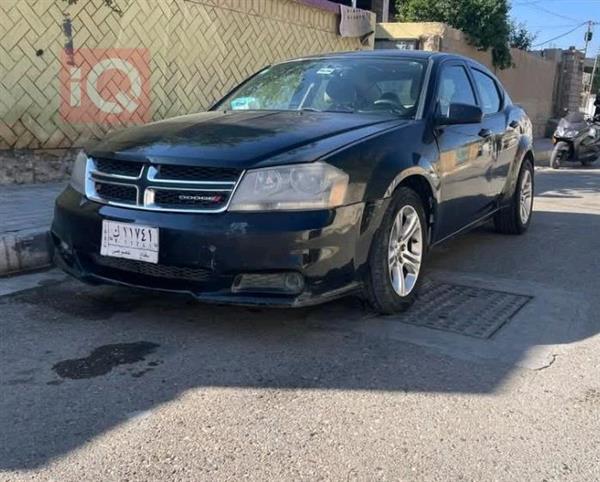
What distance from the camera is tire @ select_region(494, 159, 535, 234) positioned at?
6.66 meters

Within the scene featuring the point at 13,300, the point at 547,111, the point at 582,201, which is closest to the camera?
the point at 13,300

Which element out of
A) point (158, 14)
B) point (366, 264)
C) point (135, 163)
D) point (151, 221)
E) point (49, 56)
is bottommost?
point (366, 264)

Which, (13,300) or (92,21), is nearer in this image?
(13,300)

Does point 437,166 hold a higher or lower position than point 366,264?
higher

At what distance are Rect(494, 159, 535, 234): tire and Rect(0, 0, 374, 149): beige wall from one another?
14.8 ft

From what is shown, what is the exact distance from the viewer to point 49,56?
7.42m

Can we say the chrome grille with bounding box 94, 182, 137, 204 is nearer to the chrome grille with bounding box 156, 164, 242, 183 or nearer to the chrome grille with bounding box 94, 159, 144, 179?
the chrome grille with bounding box 94, 159, 144, 179

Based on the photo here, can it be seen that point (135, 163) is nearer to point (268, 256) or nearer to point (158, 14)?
point (268, 256)

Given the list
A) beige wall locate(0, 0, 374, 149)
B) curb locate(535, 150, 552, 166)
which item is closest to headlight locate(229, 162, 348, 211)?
beige wall locate(0, 0, 374, 149)

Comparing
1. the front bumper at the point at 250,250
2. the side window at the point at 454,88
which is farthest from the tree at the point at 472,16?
the front bumper at the point at 250,250

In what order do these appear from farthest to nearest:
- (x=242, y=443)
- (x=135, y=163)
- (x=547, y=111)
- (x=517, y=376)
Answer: (x=547, y=111), (x=135, y=163), (x=517, y=376), (x=242, y=443)

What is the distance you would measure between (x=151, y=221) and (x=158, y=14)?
18.9 ft

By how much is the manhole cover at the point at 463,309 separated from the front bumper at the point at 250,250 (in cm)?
74

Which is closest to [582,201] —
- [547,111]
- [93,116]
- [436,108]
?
[436,108]
